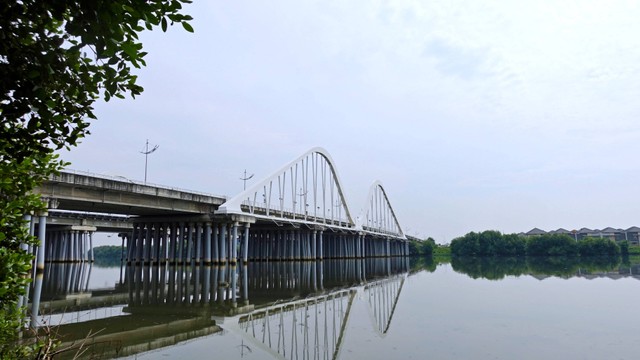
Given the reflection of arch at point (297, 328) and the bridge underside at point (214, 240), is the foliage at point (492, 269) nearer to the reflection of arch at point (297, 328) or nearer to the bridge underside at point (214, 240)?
the bridge underside at point (214, 240)

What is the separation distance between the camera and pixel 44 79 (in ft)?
12.8

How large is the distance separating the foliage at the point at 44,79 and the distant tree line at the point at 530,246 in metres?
130

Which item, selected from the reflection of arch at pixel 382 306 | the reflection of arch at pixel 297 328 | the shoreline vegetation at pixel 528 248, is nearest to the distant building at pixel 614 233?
the shoreline vegetation at pixel 528 248

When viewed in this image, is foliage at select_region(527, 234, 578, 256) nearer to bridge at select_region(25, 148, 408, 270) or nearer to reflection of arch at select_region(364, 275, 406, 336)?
bridge at select_region(25, 148, 408, 270)

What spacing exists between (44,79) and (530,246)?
13604 centimetres

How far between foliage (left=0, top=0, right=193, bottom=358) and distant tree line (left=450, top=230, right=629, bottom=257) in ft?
426

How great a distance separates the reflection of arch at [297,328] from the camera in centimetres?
1321

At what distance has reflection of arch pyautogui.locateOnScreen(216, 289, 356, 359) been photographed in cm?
1321

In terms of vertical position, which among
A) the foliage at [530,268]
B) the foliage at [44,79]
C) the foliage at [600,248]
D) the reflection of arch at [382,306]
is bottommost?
the foliage at [530,268]

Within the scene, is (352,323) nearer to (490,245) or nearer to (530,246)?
(530,246)

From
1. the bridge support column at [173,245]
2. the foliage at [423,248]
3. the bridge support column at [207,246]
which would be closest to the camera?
the bridge support column at [207,246]

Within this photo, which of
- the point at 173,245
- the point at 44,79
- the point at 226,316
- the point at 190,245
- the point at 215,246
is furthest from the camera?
the point at 173,245

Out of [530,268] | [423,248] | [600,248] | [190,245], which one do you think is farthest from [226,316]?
[423,248]

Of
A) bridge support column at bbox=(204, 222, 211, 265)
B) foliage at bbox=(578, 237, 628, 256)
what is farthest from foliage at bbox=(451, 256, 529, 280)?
foliage at bbox=(578, 237, 628, 256)
